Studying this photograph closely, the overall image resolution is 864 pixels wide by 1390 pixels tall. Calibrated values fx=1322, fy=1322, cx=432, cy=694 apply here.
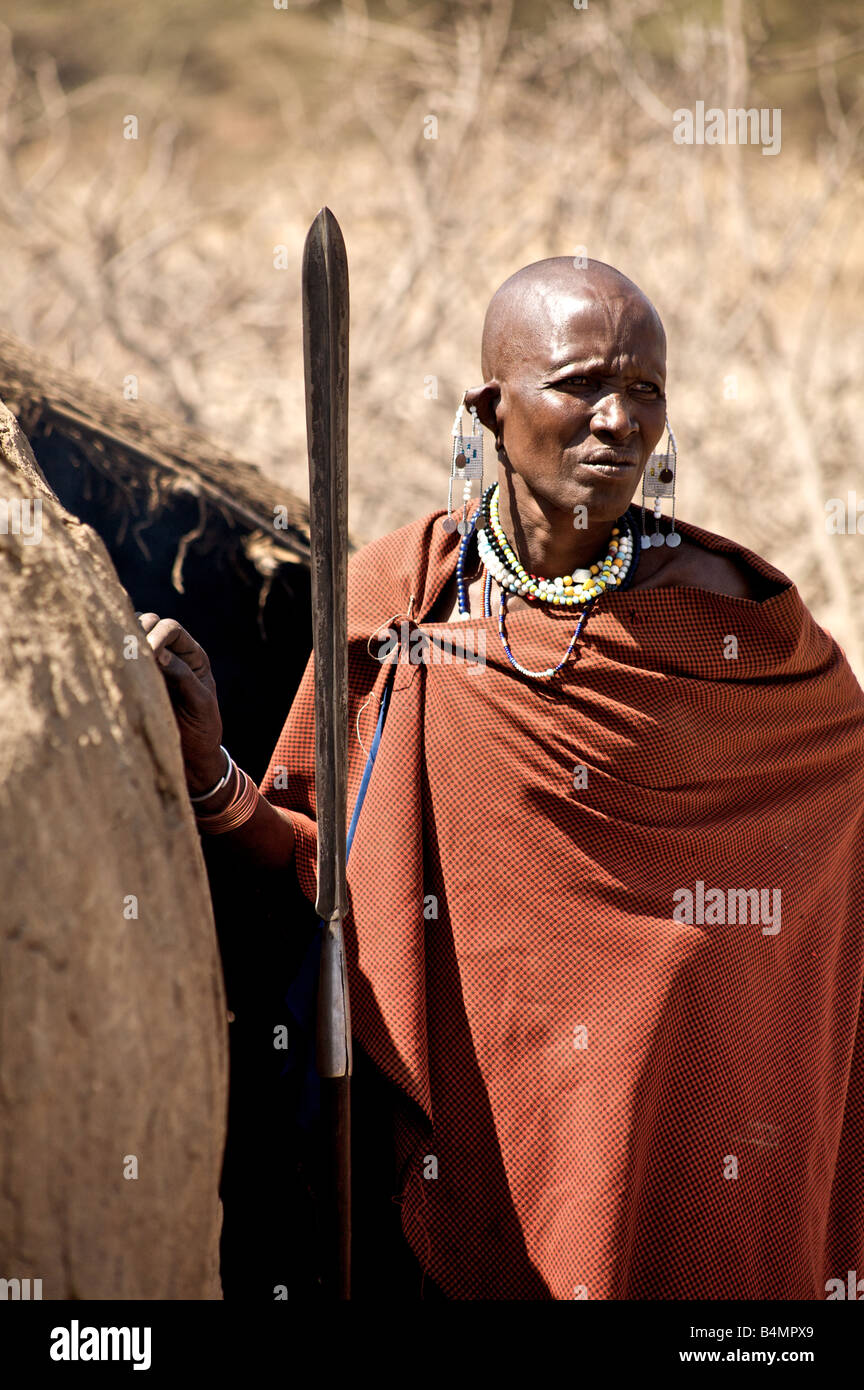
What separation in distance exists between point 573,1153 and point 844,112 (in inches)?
287

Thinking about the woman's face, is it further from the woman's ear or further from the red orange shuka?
the red orange shuka

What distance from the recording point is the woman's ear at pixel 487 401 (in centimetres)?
183

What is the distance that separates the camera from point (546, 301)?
1.76 meters

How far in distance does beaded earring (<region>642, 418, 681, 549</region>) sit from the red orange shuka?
11 centimetres

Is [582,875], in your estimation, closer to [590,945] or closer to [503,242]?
[590,945]

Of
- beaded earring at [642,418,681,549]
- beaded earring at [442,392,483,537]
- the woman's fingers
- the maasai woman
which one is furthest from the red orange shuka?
the woman's fingers

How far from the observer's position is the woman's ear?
183cm

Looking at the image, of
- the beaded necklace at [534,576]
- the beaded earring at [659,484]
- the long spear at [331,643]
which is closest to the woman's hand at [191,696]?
the long spear at [331,643]

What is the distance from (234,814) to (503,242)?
5.51 metres

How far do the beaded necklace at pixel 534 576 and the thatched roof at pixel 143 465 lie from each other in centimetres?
59

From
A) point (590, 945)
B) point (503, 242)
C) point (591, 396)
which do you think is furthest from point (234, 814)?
point (503, 242)

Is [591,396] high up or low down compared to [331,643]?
up

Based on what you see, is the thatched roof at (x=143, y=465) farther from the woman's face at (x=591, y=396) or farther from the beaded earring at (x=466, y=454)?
the woman's face at (x=591, y=396)

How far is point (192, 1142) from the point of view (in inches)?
51.4
